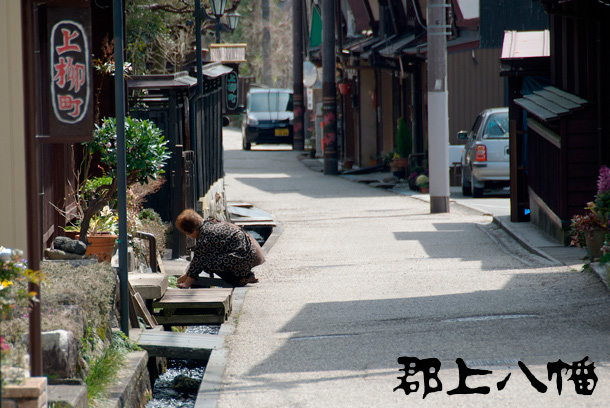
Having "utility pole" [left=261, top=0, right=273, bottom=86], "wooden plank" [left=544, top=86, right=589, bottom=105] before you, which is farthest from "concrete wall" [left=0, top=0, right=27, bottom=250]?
"utility pole" [left=261, top=0, right=273, bottom=86]

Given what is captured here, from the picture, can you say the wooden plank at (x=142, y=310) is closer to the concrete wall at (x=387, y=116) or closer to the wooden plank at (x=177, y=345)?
the wooden plank at (x=177, y=345)

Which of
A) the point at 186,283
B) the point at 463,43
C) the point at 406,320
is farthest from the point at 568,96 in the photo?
the point at 463,43

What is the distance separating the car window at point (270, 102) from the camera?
1464 inches

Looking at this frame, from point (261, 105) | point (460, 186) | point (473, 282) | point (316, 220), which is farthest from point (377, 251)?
point (261, 105)

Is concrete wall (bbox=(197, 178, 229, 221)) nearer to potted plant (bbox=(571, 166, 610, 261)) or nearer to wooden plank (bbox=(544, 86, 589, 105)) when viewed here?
wooden plank (bbox=(544, 86, 589, 105))

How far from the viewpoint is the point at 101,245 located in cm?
810

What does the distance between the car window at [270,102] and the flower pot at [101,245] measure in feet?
95.5

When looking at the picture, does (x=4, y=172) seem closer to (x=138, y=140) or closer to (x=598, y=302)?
(x=138, y=140)

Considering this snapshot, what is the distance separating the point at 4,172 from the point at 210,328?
4.43 metres

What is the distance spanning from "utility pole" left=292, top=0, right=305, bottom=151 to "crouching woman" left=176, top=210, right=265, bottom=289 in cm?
2543

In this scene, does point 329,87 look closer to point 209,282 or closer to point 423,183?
point 423,183

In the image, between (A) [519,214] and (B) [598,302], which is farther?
(A) [519,214]

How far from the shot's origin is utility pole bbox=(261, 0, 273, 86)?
148ft

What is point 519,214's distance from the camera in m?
13.3
